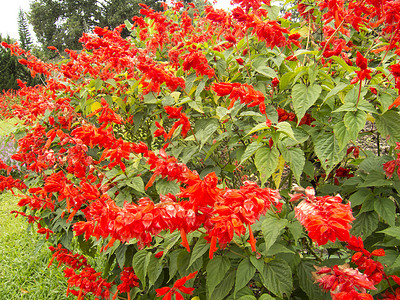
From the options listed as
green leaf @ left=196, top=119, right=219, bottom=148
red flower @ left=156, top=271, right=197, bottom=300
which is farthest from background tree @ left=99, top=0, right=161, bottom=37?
red flower @ left=156, top=271, right=197, bottom=300

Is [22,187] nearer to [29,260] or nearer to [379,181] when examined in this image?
[29,260]

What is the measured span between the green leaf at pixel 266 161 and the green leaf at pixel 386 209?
22.1 inches

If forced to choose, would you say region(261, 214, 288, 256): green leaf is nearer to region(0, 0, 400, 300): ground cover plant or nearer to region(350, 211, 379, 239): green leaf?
region(0, 0, 400, 300): ground cover plant

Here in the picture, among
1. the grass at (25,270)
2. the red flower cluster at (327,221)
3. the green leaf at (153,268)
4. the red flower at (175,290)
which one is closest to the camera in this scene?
the red flower cluster at (327,221)

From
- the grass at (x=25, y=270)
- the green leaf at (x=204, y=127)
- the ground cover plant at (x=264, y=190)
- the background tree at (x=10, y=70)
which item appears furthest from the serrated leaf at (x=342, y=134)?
the background tree at (x=10, y=70)

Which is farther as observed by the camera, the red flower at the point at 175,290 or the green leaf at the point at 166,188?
the green leaf at the point at 166,188

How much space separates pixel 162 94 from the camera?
2.09 meters

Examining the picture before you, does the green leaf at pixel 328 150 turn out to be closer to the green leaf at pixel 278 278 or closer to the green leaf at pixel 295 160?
the green leaf at pixel 295 160

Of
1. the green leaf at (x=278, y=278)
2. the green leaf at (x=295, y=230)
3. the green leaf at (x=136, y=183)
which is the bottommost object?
the green leaf at (x=278, y=278)

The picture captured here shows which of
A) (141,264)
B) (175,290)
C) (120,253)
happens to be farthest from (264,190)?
(120,253)

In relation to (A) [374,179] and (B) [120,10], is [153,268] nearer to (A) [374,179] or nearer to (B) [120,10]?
(A) [374,179]

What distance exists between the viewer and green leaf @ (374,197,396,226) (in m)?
1.26

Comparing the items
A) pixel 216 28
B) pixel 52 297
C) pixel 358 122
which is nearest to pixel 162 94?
pixel 358 122

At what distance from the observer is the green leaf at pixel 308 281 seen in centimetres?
129
